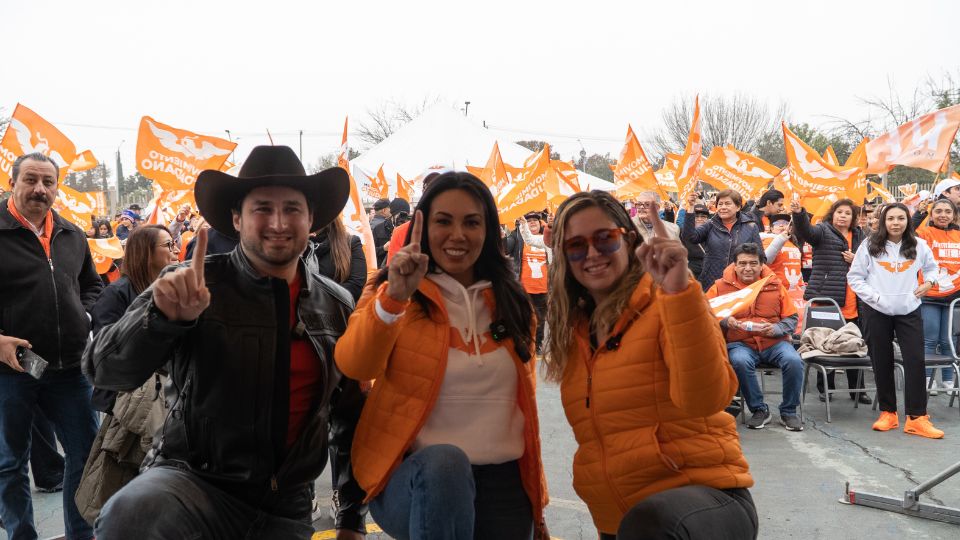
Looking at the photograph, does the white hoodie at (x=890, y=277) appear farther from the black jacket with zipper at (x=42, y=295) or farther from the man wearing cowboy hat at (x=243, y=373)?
the black jacket with zipper at (x=42, y=295)

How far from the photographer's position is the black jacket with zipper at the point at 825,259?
860 centimetres

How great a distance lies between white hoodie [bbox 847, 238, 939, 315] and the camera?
6.81 meters

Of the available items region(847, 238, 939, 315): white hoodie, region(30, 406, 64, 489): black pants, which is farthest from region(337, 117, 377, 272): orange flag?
region(847, 238, 939, 315): white hoodie

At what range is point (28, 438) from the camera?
409 cm

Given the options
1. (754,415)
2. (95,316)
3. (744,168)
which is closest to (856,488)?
(754,415)

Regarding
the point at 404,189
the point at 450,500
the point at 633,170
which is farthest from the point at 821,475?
the point at 404,189

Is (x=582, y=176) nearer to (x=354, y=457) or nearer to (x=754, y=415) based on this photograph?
(x=754, y=415)

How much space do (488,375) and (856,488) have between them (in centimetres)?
390

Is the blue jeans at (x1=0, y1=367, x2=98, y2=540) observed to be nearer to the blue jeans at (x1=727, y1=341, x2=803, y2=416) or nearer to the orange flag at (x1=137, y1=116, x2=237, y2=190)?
the orange flag at (x1=137, y1=116, x2=237, y2=190)

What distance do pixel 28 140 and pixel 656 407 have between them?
8433 mm

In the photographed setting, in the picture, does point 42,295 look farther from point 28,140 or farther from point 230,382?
point 28,140

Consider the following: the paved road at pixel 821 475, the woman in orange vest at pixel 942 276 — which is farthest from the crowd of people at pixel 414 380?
the woman in orange vest at pixel 942 276

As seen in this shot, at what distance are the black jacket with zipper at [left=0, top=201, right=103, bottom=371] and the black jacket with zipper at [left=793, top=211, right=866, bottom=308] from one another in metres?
7.54

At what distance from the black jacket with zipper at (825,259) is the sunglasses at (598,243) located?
6632 mm
